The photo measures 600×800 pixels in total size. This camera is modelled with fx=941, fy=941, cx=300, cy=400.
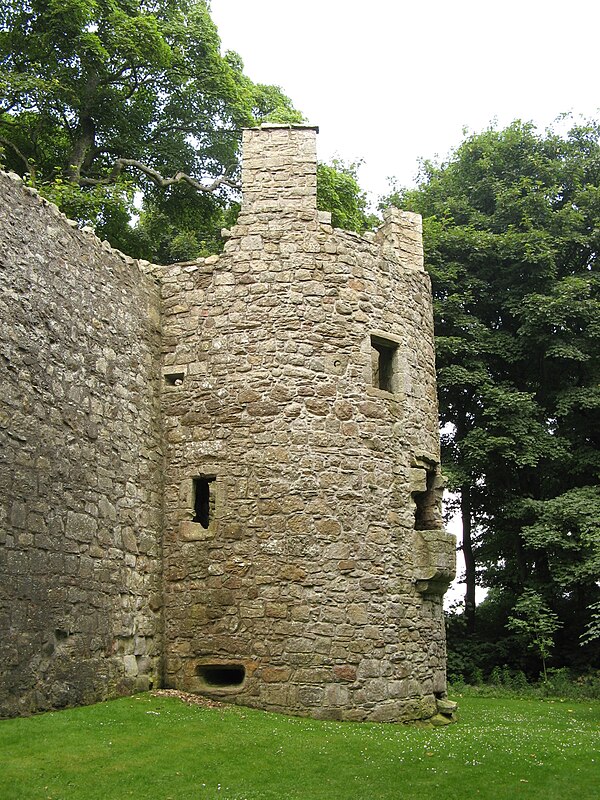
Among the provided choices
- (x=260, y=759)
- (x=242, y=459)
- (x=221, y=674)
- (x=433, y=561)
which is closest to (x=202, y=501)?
(x=242, y=459)

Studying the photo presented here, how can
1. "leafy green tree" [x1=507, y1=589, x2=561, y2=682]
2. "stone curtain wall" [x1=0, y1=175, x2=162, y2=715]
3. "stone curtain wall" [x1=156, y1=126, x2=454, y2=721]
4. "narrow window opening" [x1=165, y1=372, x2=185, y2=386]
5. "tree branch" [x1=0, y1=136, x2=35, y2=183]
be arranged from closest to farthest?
"stone curtain wall" [x1=0, y1=175, x2=162, y2=715] → "stone curtain wall" [x1=156, y1=126, x2=454, y2=721] → "narrow window opening" [x1=165, y1=372, x2=185, y2=386] → "leafy green tree" [x1=507, y1=589, x2=561, y2=682] → "tree branch" [x1=0, y1=136, x2=35, y2=183]

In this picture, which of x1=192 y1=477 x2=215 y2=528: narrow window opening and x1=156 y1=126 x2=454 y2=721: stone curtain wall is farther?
x1=192 y1=477 x2=215 y2=528: narrow window opening

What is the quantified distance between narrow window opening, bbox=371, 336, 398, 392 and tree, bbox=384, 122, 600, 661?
25.8 feet

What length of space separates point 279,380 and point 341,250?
1.94 m

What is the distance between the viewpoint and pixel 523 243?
2181 cm

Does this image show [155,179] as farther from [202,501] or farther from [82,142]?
[202,501]

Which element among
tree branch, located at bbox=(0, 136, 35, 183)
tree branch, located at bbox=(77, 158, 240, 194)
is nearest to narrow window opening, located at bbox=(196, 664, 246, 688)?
tree branch, located at bbox=(77, 158, 240, 194)

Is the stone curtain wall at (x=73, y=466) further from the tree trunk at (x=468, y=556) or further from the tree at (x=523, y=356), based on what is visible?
the tree trunk at (x=468, y=556)

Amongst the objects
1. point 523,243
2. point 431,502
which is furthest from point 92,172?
point 431,502

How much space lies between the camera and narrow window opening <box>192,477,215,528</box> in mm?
11695

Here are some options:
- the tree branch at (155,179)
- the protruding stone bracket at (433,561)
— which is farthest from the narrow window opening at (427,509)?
the tree branch at (155,179)

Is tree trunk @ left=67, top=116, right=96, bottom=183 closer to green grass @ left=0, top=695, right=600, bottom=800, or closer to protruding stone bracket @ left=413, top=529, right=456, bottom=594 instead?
protruding stone bracket @ left=413, top=529, right=456, bottom=594

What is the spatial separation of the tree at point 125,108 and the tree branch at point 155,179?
0.04 metres

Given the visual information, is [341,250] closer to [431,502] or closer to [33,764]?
[431,502]
